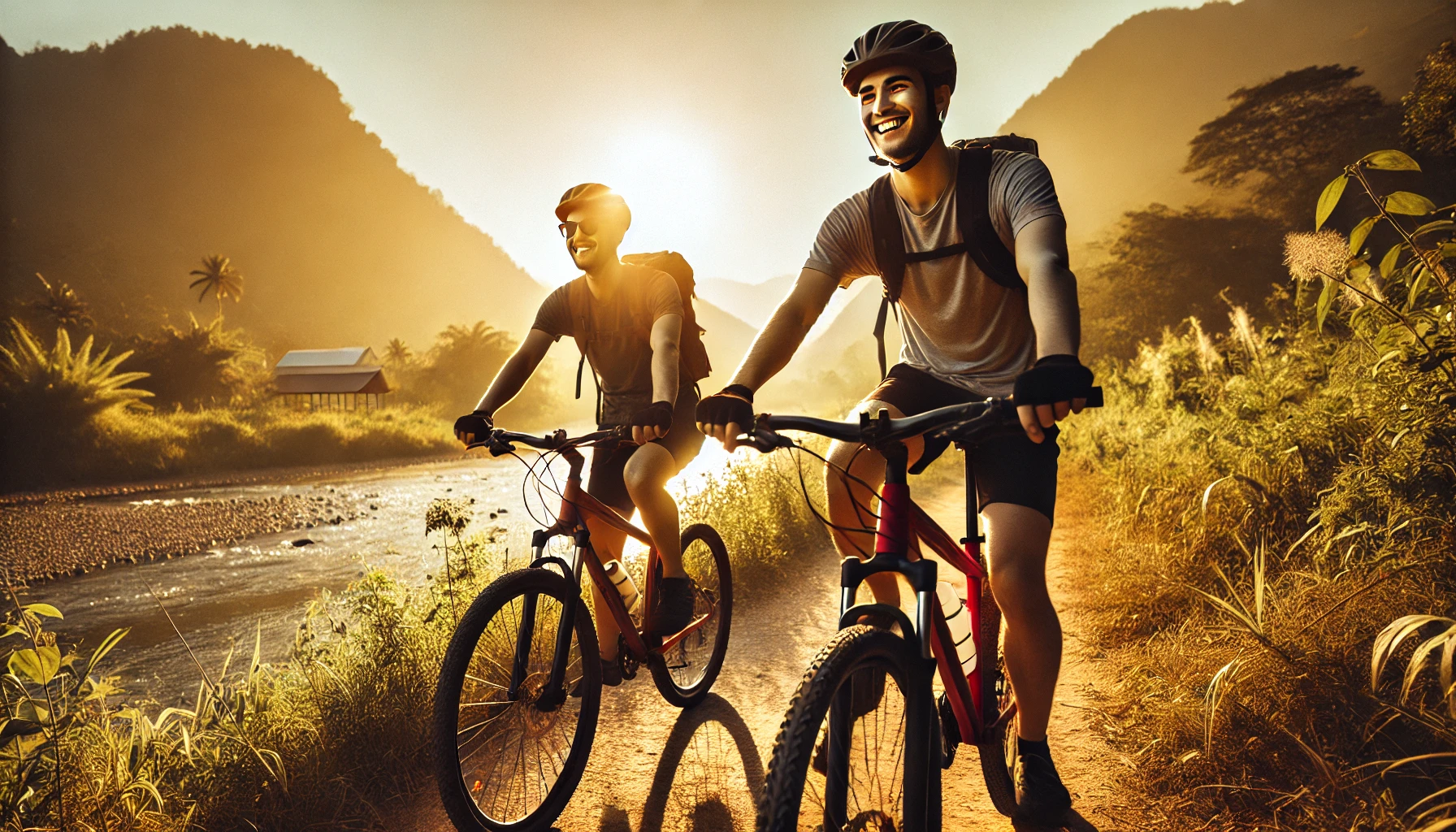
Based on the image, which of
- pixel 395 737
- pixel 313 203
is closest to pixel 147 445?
pixel 395 737

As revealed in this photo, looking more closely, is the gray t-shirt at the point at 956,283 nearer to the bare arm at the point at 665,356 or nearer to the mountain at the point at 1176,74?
the bare arm at the point at 665,356

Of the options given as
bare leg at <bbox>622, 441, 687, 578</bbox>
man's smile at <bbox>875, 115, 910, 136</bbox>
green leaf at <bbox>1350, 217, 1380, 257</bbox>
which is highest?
man's smile at <bbox>875, 115, 910, 136</bbox>

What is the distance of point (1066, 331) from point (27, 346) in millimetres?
31267

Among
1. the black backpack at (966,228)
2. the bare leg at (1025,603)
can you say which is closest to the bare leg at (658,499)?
the black backpack at (966,228)

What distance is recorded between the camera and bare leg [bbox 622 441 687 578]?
2990 mm

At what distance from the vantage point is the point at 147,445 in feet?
75.4

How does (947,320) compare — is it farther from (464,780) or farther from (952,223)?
(464,780)

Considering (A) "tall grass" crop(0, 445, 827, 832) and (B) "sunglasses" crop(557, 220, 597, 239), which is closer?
(A) "tall grass" crop(0, 445, 827, 832)

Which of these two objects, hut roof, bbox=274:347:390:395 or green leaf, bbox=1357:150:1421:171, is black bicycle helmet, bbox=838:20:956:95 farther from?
hut roof, bbox=274:347:390:395

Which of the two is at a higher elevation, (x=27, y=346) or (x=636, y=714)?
(x=27, y=346)

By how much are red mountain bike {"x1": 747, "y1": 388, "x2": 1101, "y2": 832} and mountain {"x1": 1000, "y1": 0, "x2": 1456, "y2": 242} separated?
2507 cm

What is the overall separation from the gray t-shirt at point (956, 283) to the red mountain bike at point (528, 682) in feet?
3.70

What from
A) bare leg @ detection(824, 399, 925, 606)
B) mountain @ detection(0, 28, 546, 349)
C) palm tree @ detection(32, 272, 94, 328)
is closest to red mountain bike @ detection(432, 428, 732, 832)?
bare leg @ detection(824, 399, 925, 606)

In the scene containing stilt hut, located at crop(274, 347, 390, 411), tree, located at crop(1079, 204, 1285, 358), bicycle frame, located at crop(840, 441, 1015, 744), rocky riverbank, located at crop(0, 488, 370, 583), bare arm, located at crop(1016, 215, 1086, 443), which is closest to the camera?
bicycle frame, located at crop(840, 441, 1015, 744)
